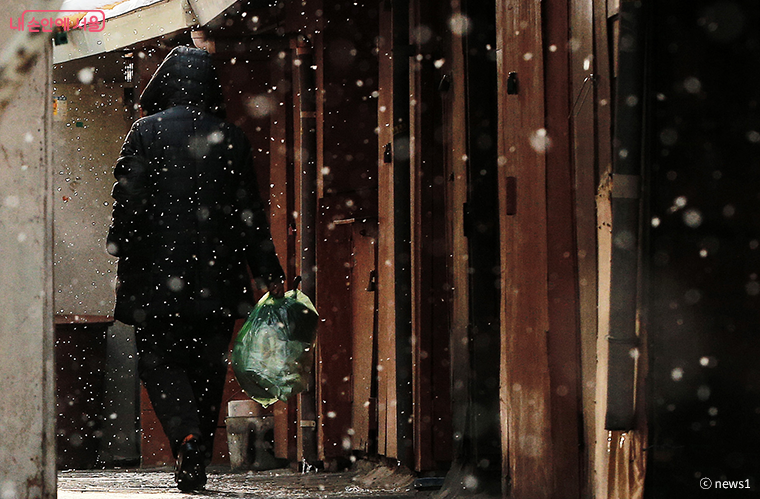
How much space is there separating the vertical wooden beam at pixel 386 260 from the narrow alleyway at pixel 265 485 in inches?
8.9

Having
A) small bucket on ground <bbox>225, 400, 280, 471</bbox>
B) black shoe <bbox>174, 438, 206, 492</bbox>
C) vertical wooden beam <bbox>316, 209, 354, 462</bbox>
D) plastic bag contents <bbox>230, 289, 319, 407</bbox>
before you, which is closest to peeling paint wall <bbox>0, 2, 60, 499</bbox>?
black shoe <bbox>174, 438, 206, 492</bbox>

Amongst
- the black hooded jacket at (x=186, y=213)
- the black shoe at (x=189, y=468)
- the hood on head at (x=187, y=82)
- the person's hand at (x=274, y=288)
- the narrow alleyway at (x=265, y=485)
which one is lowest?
the narrow alleyway at (x=265, y=485)

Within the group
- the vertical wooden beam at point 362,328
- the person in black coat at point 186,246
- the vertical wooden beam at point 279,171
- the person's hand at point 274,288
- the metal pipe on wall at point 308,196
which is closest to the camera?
→ the person in black coat at point 186,246

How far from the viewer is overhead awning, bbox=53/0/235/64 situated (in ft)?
28.6

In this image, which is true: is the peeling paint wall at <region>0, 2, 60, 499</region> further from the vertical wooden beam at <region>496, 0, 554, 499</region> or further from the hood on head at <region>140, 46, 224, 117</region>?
the hood on head at <region>140, 46, 224, 117</region>

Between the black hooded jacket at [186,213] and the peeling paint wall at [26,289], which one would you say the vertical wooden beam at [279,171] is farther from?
the peeling paint wall at [26,289]

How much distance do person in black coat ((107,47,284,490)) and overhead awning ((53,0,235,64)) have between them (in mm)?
2136

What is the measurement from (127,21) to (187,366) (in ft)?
13.4

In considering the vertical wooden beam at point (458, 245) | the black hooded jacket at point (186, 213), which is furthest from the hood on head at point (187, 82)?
the vertical wooden beam at point (458, 245)

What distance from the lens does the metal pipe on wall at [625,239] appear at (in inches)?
130

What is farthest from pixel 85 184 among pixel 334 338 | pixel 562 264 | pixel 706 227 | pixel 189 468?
pixel 706 227

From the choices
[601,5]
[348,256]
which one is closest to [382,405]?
[348,256]

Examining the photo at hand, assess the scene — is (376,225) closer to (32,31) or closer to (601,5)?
(601,5)

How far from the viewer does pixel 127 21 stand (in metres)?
9.21
